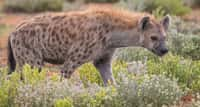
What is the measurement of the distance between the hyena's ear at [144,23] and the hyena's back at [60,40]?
1.54 feet

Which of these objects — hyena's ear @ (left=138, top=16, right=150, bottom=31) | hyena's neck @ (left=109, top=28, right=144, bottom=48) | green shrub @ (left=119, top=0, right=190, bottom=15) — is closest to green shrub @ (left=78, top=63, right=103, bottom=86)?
hyena's neck @ (left=109, top=28, right=144, bottom=48)

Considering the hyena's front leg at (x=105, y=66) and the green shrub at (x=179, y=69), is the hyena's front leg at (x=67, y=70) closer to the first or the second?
the hyena's front leg at (x=105, y=66)

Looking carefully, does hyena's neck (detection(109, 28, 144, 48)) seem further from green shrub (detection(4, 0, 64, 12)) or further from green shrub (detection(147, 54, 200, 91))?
green shrub (detection(4, 0, 64, 12))

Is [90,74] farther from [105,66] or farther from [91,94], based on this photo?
[91,94]

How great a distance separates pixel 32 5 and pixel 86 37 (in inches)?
410

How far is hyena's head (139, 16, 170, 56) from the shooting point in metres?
9.32

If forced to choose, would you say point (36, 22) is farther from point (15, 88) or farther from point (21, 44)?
point (15, 88)

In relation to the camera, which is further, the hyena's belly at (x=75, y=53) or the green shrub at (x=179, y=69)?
the green shrub at (x=179, y=69)

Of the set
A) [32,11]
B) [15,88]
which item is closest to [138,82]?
[15,88]

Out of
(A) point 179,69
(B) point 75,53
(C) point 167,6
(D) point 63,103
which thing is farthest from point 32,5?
(D) point 63,103

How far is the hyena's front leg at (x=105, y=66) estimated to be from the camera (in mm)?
9406

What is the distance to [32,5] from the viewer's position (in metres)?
19.5

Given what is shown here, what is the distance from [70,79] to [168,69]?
158 centimetres

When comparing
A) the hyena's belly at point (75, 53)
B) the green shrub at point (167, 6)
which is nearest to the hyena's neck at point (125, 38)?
the hyena's belly at point (75, 53)
